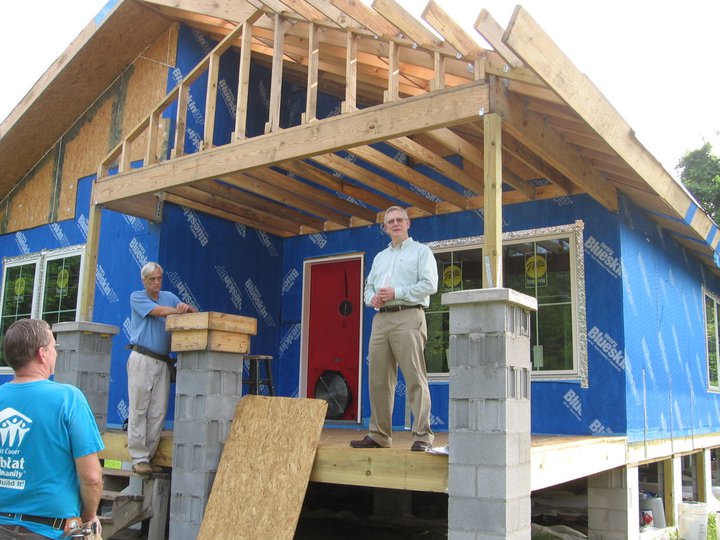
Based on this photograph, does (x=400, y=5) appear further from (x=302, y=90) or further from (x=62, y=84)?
(x=62, y=84)

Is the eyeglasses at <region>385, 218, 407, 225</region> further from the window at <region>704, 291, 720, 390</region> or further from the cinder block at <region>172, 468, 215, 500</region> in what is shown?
the window at <region>704, 291, 720, 390</region>

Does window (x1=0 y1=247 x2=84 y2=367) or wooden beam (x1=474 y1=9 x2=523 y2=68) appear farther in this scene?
window (x1=0 y1=247 x2=84 y2=367)

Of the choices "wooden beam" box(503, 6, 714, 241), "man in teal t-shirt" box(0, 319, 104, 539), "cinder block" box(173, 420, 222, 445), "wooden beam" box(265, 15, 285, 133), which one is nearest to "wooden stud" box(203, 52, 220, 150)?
"wooden beam" box(265, 15, 285, 133)

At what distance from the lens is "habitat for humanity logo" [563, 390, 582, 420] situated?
23.4 ft

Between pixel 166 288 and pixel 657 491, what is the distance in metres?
6.27

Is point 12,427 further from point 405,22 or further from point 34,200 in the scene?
point 34,200

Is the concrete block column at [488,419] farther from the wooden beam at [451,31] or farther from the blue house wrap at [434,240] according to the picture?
the blue house wrap at [434,240]

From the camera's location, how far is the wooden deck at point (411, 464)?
479cm

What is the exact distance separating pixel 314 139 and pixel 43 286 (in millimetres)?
5654

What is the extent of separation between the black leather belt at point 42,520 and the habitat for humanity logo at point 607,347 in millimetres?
5581

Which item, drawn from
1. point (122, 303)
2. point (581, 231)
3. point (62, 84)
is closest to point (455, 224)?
point (581, 231)

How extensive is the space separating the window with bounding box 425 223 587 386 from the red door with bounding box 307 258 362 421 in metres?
1.11

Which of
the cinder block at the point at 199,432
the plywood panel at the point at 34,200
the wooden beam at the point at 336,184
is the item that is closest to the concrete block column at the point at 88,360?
the cinder block at the point at 199,432

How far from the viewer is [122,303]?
869 centimetres
